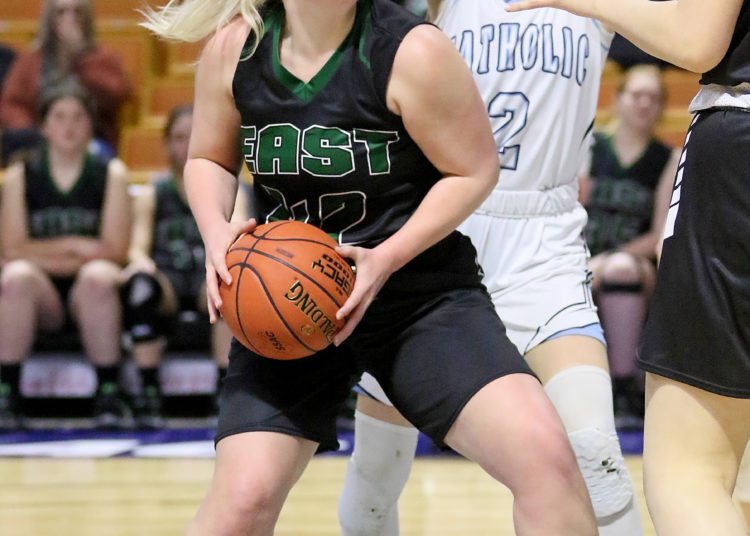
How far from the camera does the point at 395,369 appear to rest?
2592mm

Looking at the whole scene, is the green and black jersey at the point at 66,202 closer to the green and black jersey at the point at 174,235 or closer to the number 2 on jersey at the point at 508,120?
the green and black jersey at the point at 174,235

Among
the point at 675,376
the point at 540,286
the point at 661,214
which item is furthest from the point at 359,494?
the point at 661,214

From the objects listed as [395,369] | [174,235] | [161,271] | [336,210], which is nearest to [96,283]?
[161,271]

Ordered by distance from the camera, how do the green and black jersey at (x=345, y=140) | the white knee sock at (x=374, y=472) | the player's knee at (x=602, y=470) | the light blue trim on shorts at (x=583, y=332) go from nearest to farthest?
the green and black jersey at (x=345, y=140)
the player's knee at (x=602, y=470)
the light blue trim on shorts at (x=583, y=332)
the white knee sock at (x=374, y=472)

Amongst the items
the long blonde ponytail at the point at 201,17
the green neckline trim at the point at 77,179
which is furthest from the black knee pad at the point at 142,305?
the long blonde ponytail at the point at 201,17

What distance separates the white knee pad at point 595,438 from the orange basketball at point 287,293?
2.59 ft

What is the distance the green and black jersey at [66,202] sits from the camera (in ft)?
21.5

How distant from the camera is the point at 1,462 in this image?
5.60 m

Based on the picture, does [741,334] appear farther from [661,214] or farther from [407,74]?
[661,214]

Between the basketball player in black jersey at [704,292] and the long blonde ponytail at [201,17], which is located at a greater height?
the long blonde ponytail at [201,17]

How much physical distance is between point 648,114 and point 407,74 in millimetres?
4205

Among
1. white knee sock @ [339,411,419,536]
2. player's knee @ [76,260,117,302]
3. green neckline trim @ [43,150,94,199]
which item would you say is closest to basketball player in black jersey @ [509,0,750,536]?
white knee sock @ [339,411,419,536]

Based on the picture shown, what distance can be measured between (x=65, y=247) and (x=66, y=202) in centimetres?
29

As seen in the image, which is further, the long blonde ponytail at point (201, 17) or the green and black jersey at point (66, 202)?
the green and black jersey at point (66, 202)
